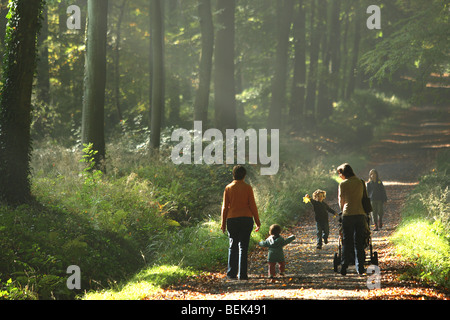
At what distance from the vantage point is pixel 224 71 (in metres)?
23.3

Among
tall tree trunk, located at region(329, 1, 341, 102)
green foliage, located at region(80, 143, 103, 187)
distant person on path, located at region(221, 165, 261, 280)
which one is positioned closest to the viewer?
distant person on path, located at region(221, 165, 261, 280)

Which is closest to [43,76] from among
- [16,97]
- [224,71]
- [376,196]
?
[224,71]

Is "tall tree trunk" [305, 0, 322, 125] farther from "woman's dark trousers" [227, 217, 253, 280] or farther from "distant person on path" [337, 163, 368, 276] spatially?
"woman's dark trousers" [227, 217, 253, 280]

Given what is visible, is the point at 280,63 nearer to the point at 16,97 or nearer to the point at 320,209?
the point at 320,209

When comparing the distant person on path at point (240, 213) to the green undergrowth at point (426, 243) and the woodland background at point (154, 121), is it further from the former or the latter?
the green undergrowth at point (426, 243)

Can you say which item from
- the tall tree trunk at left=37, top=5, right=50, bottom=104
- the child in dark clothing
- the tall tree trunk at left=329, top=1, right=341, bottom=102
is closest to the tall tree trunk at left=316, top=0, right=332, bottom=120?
the tall tree trunk at left=329, top=1, right=341, bottom=102

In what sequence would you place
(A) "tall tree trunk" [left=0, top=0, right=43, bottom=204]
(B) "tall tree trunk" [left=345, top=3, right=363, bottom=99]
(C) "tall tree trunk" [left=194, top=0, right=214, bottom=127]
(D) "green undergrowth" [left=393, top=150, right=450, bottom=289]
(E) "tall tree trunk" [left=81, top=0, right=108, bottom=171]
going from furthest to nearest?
(B) "tall tree trunk" [left=345, top=3, right=363, bottom=99], (C) "tall tree trunk" [left=194, top=0, right=214, bottom=127], (E) "tall tree trunk" [left=81, top=0, right=108, bottom=171], (A) "tall tree trunk" [left=0, top=0, right=43, bottom=204], (D) "green undergrowth" [left=393, top=150, right=450, bottom=289]

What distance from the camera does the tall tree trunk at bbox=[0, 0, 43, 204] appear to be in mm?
10469

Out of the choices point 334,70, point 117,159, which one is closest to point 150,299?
point 117,159

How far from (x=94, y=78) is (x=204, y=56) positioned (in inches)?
316

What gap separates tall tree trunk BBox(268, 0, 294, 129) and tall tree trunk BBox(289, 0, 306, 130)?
217 cm

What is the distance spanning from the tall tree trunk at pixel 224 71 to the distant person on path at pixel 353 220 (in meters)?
14.3

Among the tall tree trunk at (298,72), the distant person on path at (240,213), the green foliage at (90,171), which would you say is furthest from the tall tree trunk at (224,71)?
the distant person on path at (240,213)

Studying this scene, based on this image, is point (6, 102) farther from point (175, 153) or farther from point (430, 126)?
point (430, 126)
